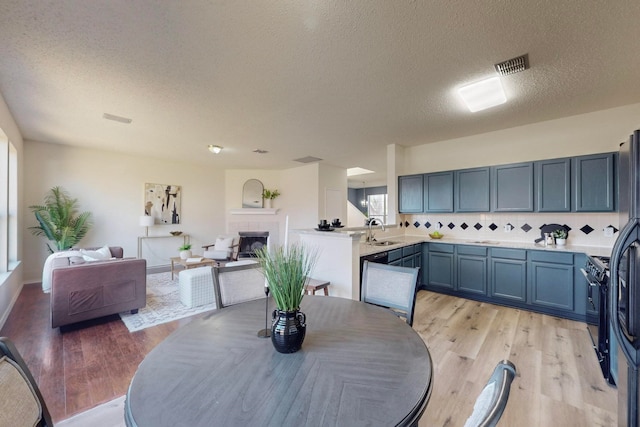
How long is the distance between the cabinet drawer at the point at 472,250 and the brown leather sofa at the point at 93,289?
4301 millimetres

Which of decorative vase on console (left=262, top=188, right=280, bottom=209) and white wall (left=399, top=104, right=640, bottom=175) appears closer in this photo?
white wall (left=399, top=104, right=640, bottom=175)

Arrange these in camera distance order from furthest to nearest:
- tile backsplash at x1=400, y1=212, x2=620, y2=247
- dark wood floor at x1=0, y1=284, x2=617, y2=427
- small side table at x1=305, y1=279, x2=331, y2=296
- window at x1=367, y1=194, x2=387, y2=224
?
1. window at x1=367, y1=194, x2=387, y2=224
2. tile backsplash at x1=400, y1=212, x2=620, y2=247
3. small side table at x1=305, y1=279, x2=331, y2=296
4. dark wood floor at x1=0, y1=284, x2=617, y2=427

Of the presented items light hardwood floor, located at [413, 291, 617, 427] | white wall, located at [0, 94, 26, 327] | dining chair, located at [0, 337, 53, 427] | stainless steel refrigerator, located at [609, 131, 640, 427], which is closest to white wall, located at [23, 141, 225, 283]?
white wall, located at [0, 94, 26, 327]

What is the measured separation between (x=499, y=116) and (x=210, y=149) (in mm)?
4686

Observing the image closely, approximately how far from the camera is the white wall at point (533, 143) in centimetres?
321

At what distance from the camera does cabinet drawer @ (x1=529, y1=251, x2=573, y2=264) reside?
10.1 feet

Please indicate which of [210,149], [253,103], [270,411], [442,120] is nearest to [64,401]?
[270,411]

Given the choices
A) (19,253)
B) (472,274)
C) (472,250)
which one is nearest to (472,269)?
(472,274)

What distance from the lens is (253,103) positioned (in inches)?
122

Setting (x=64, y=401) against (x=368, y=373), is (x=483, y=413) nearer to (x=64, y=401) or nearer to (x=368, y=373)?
(x=368, y=373)

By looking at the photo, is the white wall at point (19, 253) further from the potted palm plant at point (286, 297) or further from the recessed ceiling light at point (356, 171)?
the recessed ceiling light at point (356, 171)

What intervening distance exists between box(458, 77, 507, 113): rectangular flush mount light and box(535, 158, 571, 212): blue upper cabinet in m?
1.14

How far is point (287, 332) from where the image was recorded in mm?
1008

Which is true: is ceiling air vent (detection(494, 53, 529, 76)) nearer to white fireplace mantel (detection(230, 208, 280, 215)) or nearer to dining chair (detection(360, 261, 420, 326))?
dining chair (detection(360, 261, 420, 326))
